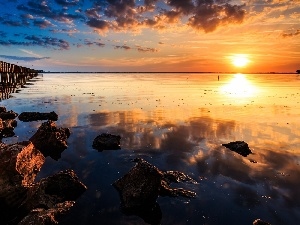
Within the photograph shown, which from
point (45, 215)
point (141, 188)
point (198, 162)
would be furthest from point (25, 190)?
point (198, 162)

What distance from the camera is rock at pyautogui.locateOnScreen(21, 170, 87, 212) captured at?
22.8ft

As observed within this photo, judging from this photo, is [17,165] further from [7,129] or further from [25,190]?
[7,129]

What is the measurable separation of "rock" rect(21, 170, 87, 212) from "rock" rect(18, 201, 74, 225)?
266mm

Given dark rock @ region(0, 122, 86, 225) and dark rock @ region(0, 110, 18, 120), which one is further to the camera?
dark rock @ region(0, 110, 18, 120)

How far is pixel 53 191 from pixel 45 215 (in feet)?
4.84

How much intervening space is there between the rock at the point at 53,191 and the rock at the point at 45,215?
27 cm

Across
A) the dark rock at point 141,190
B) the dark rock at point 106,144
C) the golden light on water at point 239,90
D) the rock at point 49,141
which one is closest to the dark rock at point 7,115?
the rock at point 49,141

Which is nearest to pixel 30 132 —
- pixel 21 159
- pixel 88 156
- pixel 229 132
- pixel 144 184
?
pixel 88 156

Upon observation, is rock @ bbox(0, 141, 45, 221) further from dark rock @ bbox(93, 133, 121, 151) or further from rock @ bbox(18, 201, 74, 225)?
dark rock @ bbox(93, 133, 121, 151)

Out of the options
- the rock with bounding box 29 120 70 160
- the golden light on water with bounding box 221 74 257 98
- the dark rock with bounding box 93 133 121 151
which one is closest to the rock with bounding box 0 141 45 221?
the rock with bounding box 29 120 70 160

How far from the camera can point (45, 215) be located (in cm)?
596

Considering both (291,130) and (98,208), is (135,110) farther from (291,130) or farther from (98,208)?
(98,208)

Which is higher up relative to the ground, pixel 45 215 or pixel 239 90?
pixel 239 90

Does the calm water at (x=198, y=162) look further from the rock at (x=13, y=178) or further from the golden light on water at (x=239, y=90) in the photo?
the golden light on water at (x=239, y=90)
